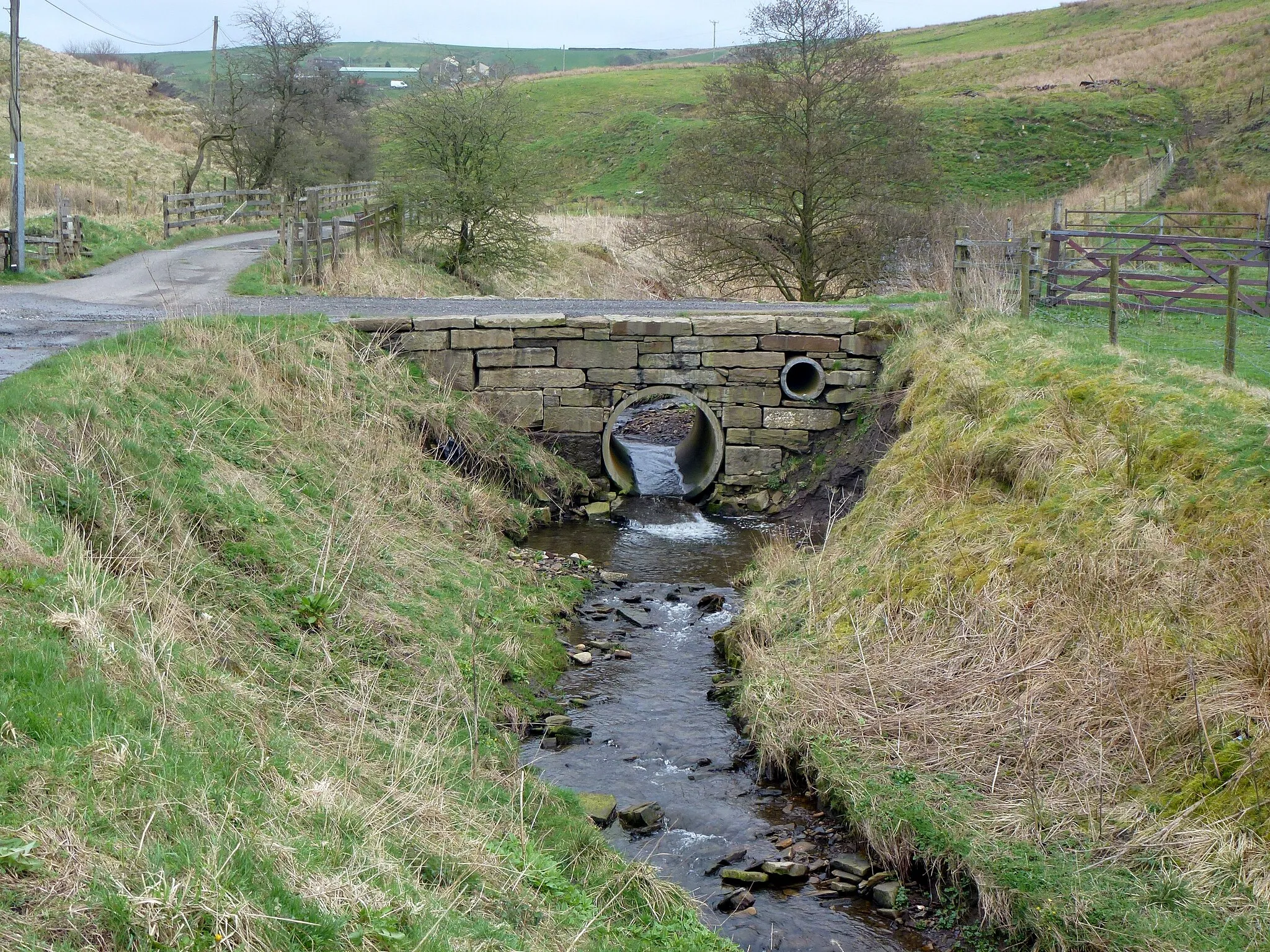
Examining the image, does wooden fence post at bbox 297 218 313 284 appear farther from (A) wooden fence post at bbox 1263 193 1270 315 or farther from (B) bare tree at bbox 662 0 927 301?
(A) wooden fence post at bbox 1263 193 1270 315

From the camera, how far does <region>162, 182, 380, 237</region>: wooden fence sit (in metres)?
28.1

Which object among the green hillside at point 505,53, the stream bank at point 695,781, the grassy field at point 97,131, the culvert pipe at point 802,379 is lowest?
the stream bank at point 695,781

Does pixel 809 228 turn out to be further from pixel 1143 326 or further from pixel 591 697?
pixel 591 697

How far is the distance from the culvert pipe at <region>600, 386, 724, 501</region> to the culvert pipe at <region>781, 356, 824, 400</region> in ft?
3.44

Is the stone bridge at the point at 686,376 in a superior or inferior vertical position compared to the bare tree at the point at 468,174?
inferior

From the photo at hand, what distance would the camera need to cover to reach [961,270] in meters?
14.0

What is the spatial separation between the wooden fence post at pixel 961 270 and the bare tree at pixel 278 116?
88.4 ft

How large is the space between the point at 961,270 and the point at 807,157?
907cm

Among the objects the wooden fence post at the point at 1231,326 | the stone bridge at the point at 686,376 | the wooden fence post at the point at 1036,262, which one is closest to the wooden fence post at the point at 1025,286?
the wooden fence post at the point at 1036,262

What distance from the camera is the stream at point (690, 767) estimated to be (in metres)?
5.76

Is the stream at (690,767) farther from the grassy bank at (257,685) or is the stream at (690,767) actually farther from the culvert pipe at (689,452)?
the culvert pipe at (689,452)

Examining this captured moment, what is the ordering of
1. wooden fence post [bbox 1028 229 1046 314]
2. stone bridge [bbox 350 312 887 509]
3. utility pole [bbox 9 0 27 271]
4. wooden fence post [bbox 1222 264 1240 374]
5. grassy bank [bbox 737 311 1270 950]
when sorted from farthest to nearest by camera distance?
utility pole [bbox 9 0 27 271] < wooden fence post [bbox 1028 229 1046 314] < stone bridge [bbox 350 312 887 509] < wooden fence post [bbox 1222 264 1240 374] < grassy bank [bbox 737 311 1270 950]

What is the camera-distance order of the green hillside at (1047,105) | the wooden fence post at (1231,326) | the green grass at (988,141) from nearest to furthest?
the wooden fence post at (1231,326)
the green hillside at (1047,105)
the green grass at (988,141)

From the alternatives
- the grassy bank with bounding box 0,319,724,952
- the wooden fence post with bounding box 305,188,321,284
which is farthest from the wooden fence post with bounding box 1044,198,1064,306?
the wooden fence post with bounding box 305,188,321,284
